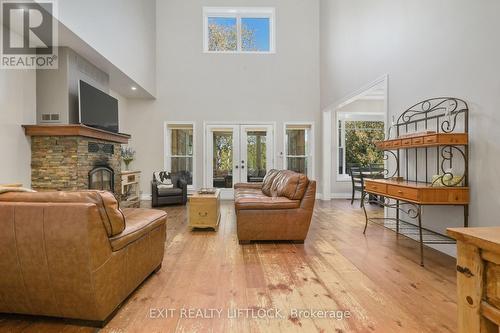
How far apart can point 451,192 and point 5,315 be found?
12.9ft

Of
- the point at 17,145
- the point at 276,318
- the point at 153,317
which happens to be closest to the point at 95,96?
the point at 17,145

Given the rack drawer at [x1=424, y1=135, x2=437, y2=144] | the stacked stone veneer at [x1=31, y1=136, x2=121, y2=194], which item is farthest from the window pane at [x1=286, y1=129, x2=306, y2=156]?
the stacked stone veneer at [x1=31, y1=136, x2=121, y2=194]

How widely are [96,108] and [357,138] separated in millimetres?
6826

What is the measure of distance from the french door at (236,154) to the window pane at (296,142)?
573 mm

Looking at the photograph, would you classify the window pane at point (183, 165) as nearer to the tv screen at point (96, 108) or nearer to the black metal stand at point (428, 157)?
the tv screen at point (96, 108)

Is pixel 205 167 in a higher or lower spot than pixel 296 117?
lower

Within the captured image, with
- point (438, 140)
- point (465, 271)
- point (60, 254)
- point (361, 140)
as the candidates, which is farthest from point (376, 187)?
point (361, 140)

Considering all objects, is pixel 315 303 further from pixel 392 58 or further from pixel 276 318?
pixel 392 58

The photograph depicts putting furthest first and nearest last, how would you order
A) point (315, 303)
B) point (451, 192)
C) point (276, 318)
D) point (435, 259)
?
1. point (435, 259)
2. point (451, 192)
3. point (315, 303)
4. point (276, 318)

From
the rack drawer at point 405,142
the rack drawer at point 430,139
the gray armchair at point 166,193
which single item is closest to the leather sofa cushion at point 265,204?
the rack drawer at point 405,142

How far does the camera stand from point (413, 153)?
12.2ft

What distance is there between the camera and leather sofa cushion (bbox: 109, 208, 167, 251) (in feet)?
6.16

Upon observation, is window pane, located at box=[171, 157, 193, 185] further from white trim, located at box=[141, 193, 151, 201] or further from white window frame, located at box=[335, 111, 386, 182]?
white window frame, located at box=[335, 111, 386, 182]

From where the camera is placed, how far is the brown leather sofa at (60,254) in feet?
5.33
